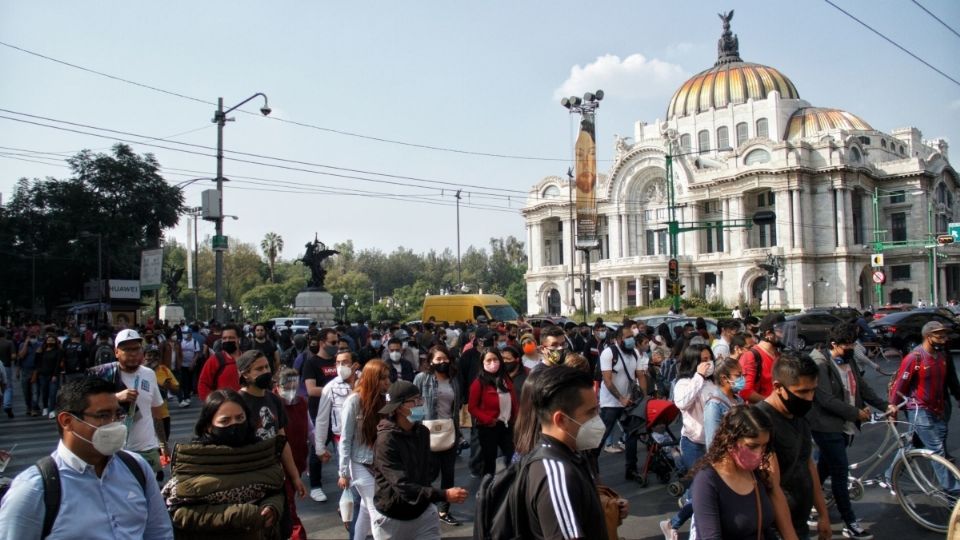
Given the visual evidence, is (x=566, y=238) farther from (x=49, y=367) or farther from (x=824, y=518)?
(x=824, y=518)

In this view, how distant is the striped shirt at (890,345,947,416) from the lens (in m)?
6.78

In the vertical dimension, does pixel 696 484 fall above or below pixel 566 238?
below

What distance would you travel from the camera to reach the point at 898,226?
62.7m

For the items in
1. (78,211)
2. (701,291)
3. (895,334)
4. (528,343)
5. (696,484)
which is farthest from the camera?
(701,291)

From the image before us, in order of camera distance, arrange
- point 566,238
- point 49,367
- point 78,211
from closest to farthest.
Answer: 1. point 49,367
2. point 78,211
3. point 566,238

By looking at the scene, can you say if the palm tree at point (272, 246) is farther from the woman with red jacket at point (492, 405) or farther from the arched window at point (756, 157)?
the woman with red jacket at point (492, 405)

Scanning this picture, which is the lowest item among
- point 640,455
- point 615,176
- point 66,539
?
point 640,455

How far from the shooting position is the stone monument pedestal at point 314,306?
98.0ft

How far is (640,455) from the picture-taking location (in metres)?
9.88

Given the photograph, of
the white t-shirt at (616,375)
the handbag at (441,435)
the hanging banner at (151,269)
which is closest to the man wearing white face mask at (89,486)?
the handbag at (441,435)

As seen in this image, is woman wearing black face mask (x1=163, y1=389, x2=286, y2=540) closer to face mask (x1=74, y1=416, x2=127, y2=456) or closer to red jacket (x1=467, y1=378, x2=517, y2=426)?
face mask (x1=74, y1=416, x2=127, y2=456)

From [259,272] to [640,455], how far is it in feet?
249

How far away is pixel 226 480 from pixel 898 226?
6973cm

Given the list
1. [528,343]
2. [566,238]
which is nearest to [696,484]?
[528,343]
